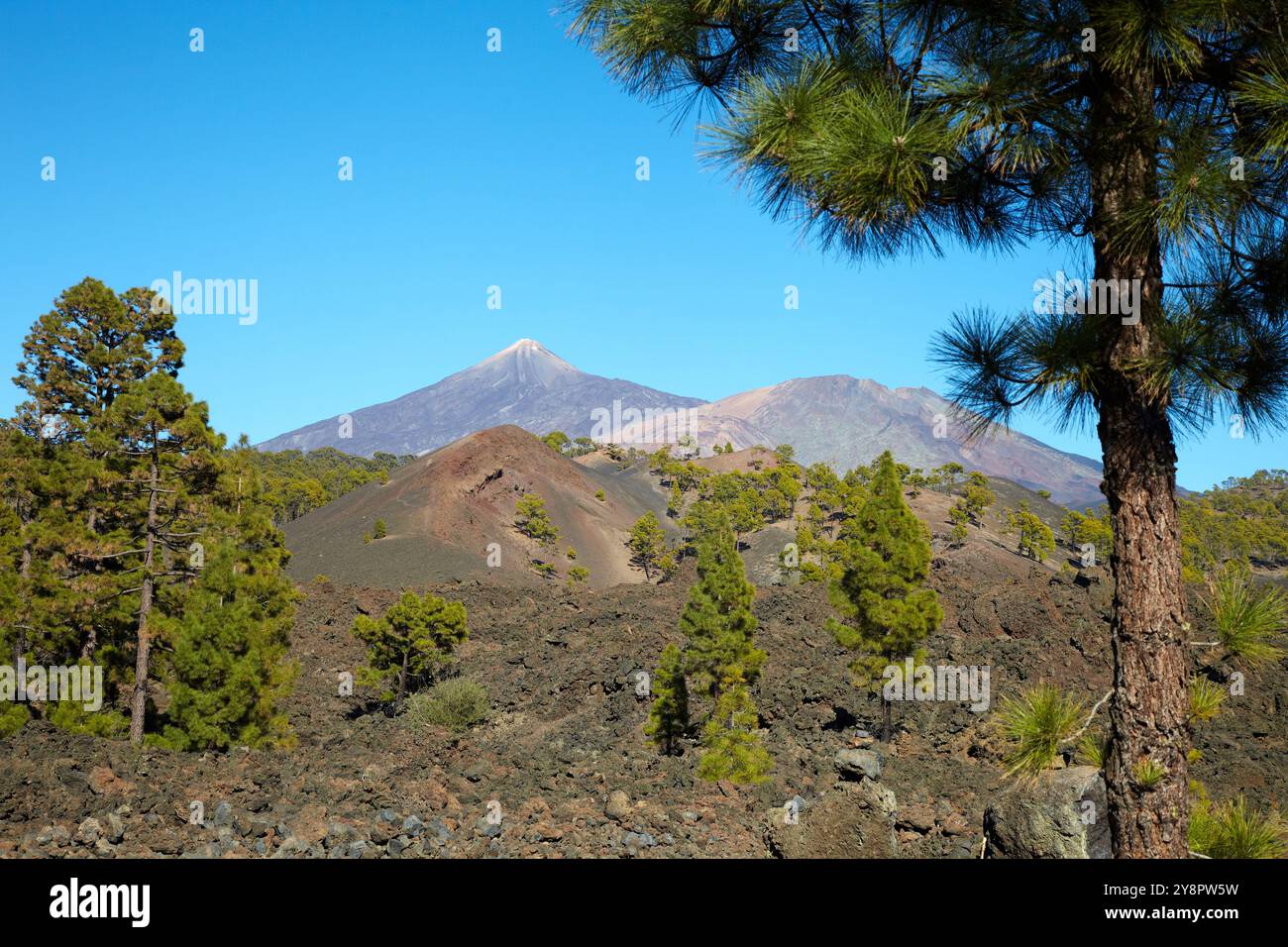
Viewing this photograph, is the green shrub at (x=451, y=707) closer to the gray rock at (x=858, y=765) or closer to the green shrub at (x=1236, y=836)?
the gray rock at (x=858, y=765)

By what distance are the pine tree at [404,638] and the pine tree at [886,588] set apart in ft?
42.9

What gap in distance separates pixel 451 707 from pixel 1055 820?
67.3 feet

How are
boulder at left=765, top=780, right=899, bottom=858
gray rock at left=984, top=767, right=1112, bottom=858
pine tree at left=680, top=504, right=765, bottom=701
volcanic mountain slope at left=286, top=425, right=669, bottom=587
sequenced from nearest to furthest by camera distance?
gray rock at left=984, top=767, right=1112, bottom=858 → boulder at left=765, top=780, right=899, bottom=858 → pine tree at left=680, top=504, right=765, bottom=701 → volcanic mountain slope at left=286, top=425, right=669, bottom=587

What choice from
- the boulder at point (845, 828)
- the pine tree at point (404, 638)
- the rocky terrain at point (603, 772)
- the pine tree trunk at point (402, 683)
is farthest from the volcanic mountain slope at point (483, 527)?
the boulder at point (845, 828)

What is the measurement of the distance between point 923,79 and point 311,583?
46.9 meters

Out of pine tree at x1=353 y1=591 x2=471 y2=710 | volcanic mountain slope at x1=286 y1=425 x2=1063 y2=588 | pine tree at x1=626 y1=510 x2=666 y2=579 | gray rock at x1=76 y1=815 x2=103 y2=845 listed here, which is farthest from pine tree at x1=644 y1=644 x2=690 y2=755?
pine tree at x1=626 y1=510 x2=666 y2=579

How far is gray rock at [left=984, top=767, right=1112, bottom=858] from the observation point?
5848mm

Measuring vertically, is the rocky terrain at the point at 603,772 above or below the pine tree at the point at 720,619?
below

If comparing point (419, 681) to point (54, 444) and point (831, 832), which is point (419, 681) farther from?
point (831, 832)

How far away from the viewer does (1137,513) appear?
3775 mm

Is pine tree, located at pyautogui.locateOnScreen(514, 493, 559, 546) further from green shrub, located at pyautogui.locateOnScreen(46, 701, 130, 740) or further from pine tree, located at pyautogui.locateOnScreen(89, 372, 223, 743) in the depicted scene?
green shrub, located at pyautogui.locateOnScreen(46, 701, 130, 740)

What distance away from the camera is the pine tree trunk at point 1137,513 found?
366 centimetres

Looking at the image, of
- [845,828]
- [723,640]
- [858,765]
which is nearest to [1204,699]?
[845,828]

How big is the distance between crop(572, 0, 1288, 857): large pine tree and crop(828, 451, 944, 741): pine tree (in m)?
17.5
